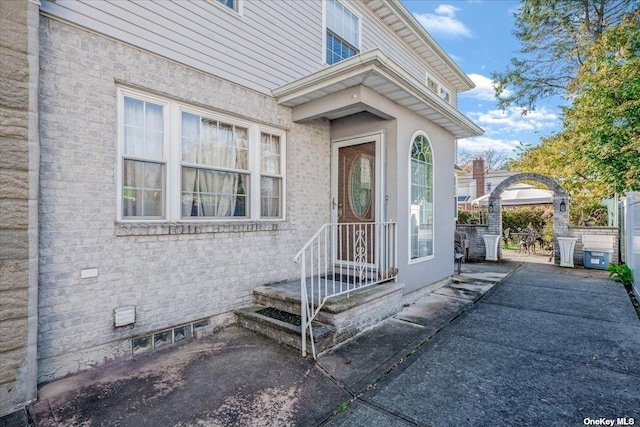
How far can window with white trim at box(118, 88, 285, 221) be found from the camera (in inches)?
140

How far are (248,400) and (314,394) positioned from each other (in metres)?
0.56

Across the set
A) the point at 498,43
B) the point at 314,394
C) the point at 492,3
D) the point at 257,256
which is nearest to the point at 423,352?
the point at 314,394

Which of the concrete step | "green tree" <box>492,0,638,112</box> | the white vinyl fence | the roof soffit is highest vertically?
"green tree" <box>492,0,638,112</box>

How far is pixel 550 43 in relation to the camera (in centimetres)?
1322

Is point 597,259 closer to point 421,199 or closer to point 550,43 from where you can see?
point 421,199

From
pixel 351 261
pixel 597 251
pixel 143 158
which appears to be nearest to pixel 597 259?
pixel 597 251

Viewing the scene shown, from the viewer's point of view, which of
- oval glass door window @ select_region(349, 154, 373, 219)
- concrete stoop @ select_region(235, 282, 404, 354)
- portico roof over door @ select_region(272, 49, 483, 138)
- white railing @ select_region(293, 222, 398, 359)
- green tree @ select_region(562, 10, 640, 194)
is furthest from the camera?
green tree @ select_region(562, 10, 640, 194)

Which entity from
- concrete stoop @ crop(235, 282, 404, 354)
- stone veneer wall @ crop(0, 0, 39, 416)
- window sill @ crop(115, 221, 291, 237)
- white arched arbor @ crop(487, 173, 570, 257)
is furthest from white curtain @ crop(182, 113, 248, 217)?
white arched arbor @ crop(487, 173, 570, 257)

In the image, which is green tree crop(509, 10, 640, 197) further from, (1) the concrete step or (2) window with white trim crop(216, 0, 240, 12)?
(2) window with white trim crop(216, 0, 240, 12)

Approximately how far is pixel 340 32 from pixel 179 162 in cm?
447

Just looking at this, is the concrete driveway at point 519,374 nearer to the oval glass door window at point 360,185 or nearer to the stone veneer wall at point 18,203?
the oval glass door window at point 360,185

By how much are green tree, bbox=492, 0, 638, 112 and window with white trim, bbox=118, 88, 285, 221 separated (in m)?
13.7

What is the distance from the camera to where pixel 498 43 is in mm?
14648

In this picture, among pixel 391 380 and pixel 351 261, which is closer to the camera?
pixel 391 380
